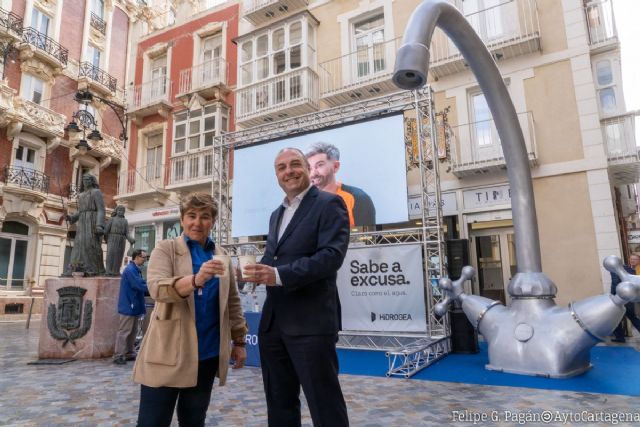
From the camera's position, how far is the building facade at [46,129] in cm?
1633

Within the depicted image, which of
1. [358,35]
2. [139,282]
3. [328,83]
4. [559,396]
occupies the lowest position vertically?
[559,396]

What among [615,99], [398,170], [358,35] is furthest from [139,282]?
[615,99]

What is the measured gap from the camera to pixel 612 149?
977 cm

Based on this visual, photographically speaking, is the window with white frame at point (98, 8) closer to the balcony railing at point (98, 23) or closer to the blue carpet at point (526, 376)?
the balcony railing at point (98, 23)

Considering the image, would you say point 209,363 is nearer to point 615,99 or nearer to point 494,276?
point 494,276

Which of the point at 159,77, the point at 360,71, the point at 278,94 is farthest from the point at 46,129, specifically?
the point at 360,71

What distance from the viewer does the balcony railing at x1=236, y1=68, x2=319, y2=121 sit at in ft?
41.4

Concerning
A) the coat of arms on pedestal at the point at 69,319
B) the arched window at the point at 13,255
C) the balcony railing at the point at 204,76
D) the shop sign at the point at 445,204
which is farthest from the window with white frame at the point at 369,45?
the arched window at the point at 13,255

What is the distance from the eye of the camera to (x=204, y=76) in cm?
1588

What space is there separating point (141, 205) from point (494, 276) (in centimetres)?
1310

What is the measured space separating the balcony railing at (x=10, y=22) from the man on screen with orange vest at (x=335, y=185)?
47.8ft

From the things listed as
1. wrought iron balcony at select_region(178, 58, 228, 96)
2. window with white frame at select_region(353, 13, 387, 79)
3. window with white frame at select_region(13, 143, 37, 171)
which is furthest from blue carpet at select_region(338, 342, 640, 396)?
window with white frame at select_region(13, 143, 37, 171)

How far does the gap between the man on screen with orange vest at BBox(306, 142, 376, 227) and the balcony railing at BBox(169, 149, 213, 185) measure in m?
5.70

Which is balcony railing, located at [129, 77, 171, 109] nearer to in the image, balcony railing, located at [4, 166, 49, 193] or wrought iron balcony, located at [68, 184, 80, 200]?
wrought iron balcony, located at [68, 184, 80, 200]
